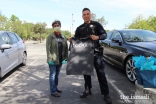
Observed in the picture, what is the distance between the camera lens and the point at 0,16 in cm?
2950

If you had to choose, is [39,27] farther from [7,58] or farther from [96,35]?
[96,35]

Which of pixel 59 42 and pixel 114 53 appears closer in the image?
pixel 59 42

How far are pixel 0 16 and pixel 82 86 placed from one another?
29208 mm

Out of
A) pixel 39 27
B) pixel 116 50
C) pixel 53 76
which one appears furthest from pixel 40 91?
pixel 39 27

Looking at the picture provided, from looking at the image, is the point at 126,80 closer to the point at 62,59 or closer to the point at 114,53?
the point at 114,53

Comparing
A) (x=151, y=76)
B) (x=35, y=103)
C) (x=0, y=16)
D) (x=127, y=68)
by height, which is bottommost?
(x=35, y=103)

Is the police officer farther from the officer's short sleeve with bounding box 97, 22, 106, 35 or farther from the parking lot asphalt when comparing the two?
the parking lot asphalt

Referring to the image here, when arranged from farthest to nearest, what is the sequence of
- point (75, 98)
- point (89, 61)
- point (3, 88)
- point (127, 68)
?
point (127, 68), point (3, 88), point (75, 98), point (89, 61)

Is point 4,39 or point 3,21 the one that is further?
point 3,21

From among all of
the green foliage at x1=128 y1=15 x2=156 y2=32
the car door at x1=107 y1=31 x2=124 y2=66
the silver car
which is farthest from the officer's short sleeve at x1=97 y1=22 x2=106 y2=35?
the green foliage at x1=128 y1=15 x2=156 y2=32

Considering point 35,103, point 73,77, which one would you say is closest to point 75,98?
point 35,103

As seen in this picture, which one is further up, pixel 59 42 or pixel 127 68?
pixel 59 42

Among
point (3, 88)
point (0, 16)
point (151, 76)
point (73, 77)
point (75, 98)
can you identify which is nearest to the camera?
point (151, 76)

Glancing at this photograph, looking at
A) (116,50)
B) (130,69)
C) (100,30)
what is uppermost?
(100,30)
